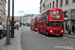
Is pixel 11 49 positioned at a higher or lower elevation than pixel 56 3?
lower

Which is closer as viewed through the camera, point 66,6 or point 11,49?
point 11,49

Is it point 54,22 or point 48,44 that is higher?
point 54,22

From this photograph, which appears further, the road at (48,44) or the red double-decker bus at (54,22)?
the red double-decker bus at (54,22)

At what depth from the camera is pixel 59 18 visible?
16203mm

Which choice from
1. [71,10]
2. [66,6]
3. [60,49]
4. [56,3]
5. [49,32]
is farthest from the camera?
[56,3]

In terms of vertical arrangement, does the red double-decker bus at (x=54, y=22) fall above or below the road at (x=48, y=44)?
above

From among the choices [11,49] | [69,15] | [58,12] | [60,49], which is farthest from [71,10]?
[11,49]

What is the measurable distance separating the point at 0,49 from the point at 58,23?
10.5 metres

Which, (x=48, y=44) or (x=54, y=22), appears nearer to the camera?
(x=48, y=44)

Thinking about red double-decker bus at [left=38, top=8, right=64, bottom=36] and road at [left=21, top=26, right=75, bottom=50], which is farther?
red double-decker bus at [left=38, top=8, right=64, bottom=36]

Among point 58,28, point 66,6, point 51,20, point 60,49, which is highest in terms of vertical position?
point 66,6

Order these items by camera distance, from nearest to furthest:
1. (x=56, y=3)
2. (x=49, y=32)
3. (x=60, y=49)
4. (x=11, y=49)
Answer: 1. (x=11, y=49)
2. (x=60, y=49)
3. (x=49, y=32)
4. (x=56, y=3)

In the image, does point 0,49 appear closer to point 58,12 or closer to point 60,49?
point 60,49

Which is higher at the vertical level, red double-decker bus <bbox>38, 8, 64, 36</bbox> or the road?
red double-decker bus <bbox>38, 8, 64, 36</bbox>
